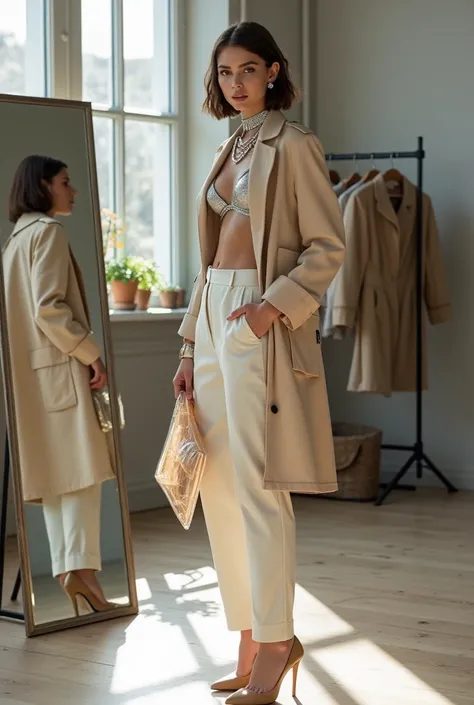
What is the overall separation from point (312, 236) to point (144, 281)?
2.70 metres

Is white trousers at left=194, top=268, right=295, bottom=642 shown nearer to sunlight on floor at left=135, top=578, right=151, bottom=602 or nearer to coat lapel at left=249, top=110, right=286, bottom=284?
coat lapel at left=249, top=110, right=286, bottom=284

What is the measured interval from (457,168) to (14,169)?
2.88 meters

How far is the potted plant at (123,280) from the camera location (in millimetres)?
5055

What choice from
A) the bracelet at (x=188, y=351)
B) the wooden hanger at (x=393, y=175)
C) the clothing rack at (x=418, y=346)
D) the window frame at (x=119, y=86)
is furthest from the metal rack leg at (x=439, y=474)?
the bracelet at (x=188, y=351)

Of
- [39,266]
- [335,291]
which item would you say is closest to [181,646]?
[39,266]

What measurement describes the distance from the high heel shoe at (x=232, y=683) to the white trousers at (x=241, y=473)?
0.43 feet

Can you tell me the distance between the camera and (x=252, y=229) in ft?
8.25

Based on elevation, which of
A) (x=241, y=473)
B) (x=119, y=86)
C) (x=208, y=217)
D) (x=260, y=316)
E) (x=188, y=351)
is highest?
(x=119, y=86)

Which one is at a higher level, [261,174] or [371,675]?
[261,174]

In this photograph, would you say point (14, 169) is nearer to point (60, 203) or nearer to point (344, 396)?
point (60, 203)

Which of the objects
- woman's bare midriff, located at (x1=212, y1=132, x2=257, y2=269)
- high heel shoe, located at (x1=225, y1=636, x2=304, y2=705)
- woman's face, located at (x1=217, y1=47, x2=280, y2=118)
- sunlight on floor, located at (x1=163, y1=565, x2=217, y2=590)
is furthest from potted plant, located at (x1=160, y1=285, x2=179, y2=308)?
high heel shoe, located at (x1=225, y1=636, x2=304, y2=705)

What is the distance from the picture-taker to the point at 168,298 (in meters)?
5.29

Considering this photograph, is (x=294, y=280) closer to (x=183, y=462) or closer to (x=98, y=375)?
(x=183, y=462)

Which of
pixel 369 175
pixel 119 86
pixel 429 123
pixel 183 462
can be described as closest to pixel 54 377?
pixel 183 462
